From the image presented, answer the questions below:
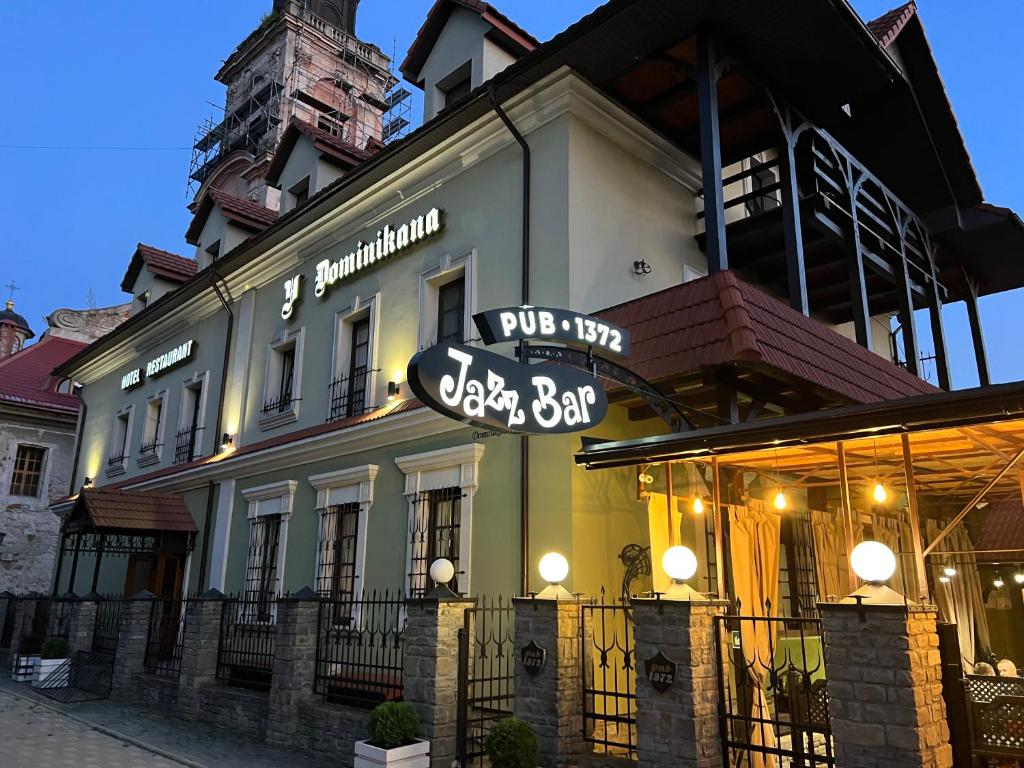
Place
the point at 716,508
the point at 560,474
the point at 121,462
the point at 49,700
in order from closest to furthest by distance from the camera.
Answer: the point at 716,508
the point at 560,474
the point at 49,700
the point at 121,462

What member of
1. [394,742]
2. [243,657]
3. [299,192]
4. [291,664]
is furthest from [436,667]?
[299,192]

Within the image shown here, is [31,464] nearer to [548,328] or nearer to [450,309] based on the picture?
[450,309]

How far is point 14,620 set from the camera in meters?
17.8

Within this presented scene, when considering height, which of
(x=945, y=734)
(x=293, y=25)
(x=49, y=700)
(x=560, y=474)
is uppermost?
(x=293, y=25)

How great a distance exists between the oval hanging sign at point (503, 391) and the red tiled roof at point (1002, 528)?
11.1m

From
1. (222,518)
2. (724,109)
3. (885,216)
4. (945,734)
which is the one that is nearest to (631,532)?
(945,734)

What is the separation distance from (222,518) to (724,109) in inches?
481

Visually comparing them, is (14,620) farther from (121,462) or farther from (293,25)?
(293,25)

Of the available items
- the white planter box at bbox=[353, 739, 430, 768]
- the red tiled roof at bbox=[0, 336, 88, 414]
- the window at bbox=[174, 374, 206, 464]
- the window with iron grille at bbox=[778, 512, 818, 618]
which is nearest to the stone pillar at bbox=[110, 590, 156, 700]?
the window at bbox=[174, 374, 206, 464]

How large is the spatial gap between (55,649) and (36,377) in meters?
17.3

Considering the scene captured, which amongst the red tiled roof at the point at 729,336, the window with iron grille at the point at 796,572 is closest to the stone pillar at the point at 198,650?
the red tiled roof at the point at 729,336

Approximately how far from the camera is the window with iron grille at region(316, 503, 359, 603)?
40.8 ft

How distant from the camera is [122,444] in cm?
2195

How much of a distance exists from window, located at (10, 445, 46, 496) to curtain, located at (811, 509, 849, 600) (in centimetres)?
2568
